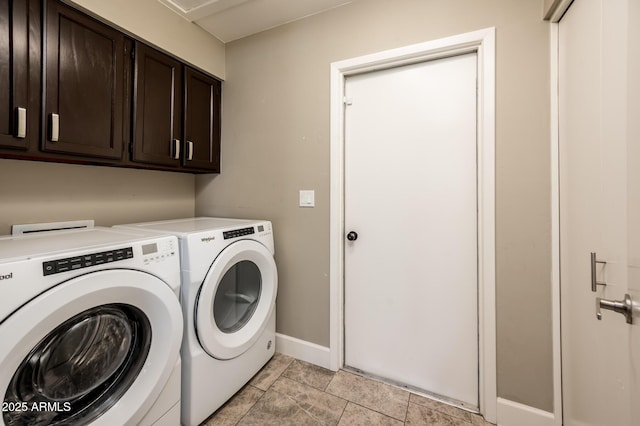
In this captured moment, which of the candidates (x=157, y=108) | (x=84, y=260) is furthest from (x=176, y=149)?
(x=84, y=260)

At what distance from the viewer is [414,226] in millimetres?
1554

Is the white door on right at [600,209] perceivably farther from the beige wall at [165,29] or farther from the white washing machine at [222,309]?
the beige wall at [165,29]

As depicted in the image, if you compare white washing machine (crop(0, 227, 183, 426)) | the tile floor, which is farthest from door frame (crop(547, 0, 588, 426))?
white washing machine (crop(0, 227, 183, 426))

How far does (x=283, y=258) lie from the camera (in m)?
1.89

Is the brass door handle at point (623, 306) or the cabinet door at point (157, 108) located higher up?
the cabinet door at point (157, 108)

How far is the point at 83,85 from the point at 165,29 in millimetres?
672

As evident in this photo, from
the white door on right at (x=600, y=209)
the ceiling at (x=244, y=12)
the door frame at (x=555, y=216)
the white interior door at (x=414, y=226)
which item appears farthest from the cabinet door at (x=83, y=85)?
the door frame at (x=555, y=216)

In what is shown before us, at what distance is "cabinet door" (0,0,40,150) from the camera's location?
1060 mm

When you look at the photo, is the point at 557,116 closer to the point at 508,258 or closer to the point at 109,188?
the point at 508,258

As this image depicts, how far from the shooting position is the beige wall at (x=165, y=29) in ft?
4.51

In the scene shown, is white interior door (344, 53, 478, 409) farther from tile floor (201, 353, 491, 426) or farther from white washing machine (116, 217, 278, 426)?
white washing machine (116, 217, 278, 426)

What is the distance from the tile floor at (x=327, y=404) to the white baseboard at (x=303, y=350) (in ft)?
0.28

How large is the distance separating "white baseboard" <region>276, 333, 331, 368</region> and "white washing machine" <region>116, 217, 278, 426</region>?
132 mm

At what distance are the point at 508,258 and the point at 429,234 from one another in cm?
39
